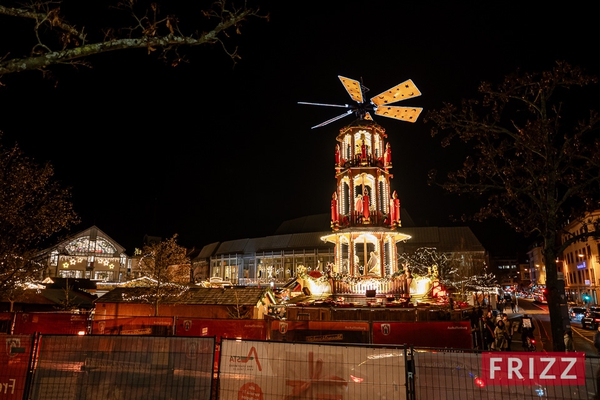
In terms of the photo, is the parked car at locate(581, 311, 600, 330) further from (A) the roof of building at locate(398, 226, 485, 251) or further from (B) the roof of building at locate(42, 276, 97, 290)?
(B) the roof of building at locate(42, 276, 97, 290)

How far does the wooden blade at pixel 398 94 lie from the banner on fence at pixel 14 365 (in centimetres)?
2381

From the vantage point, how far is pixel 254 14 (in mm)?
6922

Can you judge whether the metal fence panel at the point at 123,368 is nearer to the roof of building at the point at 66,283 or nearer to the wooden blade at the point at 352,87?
the wooden blade at the point at 352,87

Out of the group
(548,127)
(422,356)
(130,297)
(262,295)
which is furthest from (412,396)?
(130,297)

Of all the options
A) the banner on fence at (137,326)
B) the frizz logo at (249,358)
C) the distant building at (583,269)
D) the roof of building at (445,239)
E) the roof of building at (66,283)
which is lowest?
the banner on fence at (137,326)

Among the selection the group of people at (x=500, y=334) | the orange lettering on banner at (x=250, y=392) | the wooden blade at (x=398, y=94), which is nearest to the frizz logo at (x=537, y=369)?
the orange lettering on banner at (x=250, y=392)

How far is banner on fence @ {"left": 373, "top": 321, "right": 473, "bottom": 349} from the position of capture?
13.8 m

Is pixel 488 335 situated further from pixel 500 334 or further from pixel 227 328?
pixel 227 328

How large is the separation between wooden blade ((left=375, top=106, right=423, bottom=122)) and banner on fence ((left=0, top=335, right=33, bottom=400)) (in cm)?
2391

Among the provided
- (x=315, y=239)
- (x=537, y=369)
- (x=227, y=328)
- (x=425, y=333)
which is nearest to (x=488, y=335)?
(x=425, y=333)

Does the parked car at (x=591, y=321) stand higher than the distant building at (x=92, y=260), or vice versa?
the distant building at (x=92, y=260)

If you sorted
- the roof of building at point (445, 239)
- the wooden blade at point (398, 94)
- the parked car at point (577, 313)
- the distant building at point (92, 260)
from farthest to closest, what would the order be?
1. the distant building at point (92, 260)
2. the roof of building at point (445, 239)
3. the parked car at point (577, 313)
4. the wooden blade at point (398, 94)

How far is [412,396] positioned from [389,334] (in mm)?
7857

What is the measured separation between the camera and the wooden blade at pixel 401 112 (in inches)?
1035
